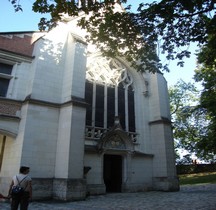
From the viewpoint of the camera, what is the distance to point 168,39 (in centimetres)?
848

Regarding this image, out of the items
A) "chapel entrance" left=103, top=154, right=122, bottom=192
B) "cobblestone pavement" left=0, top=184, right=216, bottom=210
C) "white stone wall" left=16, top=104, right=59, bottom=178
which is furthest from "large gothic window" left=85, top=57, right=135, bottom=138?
"cobblestone pavement" left=0, top=184, right=216, bottom=210

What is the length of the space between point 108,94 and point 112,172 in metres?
5.29

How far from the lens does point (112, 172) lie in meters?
16.2

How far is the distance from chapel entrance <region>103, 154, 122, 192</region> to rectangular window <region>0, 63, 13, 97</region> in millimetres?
7418

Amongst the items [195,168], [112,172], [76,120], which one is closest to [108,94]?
[76,120]

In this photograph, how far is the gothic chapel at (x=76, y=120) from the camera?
12109 millimetres

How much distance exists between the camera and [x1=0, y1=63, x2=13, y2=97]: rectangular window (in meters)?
13.2

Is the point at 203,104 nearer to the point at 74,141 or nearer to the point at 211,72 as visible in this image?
the point at 211,72

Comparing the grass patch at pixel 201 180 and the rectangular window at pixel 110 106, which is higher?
the rectangular window at pixel 110 106

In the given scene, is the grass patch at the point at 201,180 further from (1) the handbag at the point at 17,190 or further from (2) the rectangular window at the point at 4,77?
(1) the handbag at the point at 17,190

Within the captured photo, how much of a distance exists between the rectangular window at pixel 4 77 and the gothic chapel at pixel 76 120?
0.05 m

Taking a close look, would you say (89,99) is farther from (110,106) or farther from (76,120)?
(76,120)

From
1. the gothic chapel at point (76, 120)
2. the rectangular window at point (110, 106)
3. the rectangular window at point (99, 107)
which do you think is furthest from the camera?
the rectangular window at point (110, 106)

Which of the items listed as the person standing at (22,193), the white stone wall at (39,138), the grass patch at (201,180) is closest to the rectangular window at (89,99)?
the white stone wall at (39,138)
